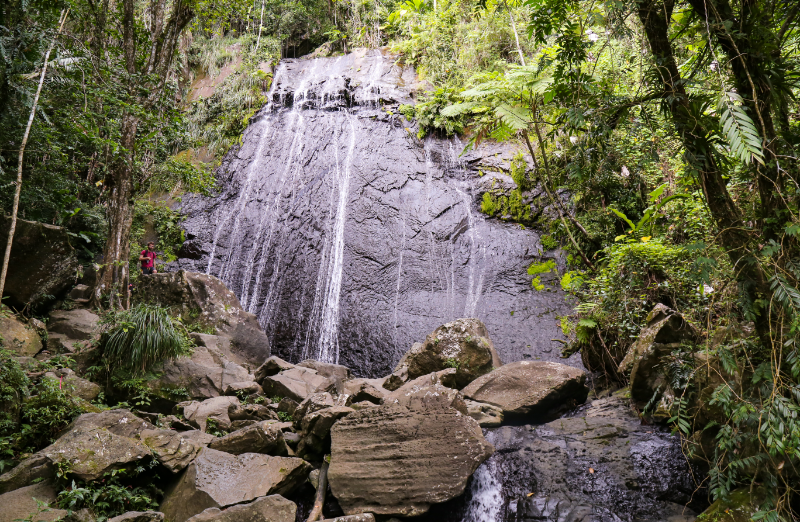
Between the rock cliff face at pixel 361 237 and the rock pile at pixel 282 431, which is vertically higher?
the rock cliff face at pixel 361 237

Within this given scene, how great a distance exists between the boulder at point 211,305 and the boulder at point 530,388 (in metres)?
4.33

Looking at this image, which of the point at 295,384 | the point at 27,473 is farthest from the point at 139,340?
the point at 27,473

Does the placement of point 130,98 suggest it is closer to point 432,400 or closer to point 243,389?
point 243,389

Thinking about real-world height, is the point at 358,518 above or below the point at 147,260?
below

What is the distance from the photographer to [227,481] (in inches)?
173

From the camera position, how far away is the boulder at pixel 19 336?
5.71 meters

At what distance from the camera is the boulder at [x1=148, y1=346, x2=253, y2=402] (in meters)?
6.00

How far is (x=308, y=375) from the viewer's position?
7.24 metres

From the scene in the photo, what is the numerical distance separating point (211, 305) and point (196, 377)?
8.57ft

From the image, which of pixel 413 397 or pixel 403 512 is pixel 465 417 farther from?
pixel 403 512

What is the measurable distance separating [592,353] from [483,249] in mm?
4112

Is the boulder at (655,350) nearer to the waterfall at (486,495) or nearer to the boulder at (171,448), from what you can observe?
the waterfall at (486,495)

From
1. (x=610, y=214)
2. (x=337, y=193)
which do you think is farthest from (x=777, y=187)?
(x=337, y=193)

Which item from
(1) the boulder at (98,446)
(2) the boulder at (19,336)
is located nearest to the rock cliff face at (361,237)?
(2) the boulder at (19,336)
